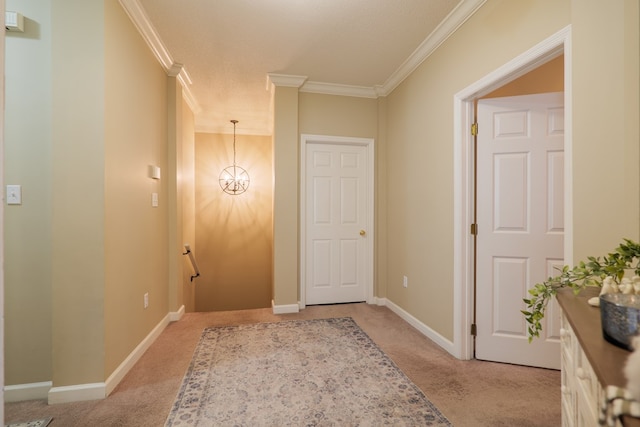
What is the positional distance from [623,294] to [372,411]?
56.4 inches

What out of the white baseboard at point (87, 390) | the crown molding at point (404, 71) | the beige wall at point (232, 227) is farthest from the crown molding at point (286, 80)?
the white baseboard at point (87, 390)

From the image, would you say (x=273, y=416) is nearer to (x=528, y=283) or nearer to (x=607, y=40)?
(x=528, y=283)

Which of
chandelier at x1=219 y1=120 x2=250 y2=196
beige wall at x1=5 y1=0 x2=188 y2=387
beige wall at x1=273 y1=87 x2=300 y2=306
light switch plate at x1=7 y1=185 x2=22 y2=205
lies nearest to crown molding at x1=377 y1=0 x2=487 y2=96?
beige wall at x1=273 y1=87 x2=300 y2=306

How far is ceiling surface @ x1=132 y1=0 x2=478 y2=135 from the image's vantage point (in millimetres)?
2230

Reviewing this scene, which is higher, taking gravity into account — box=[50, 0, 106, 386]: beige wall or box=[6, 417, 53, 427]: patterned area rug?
box=[50, 0, 106, 386]: beige wall

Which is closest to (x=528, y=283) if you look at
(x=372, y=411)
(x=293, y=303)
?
(x=372, y=411)

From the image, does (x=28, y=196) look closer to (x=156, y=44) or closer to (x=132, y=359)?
(x=132, y=359)

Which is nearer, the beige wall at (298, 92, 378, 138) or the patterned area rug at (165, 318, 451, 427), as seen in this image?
the patterned area rug at (165, 318, 451, 427)

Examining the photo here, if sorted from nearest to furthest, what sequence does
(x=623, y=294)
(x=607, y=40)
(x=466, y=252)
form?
(x=623, y=294), (x=607, y=40), (x=466, y=252)

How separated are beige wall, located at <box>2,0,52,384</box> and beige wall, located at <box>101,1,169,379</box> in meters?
0.34

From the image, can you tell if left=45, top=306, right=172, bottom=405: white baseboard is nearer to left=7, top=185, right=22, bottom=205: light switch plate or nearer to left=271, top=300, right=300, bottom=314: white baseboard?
left=7, top=185, right=22, bottom=205: light switch plate

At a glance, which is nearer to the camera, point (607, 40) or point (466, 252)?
point (607, 40)

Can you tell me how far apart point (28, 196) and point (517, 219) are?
11.1 ft

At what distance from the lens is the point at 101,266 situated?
1.85 metres
